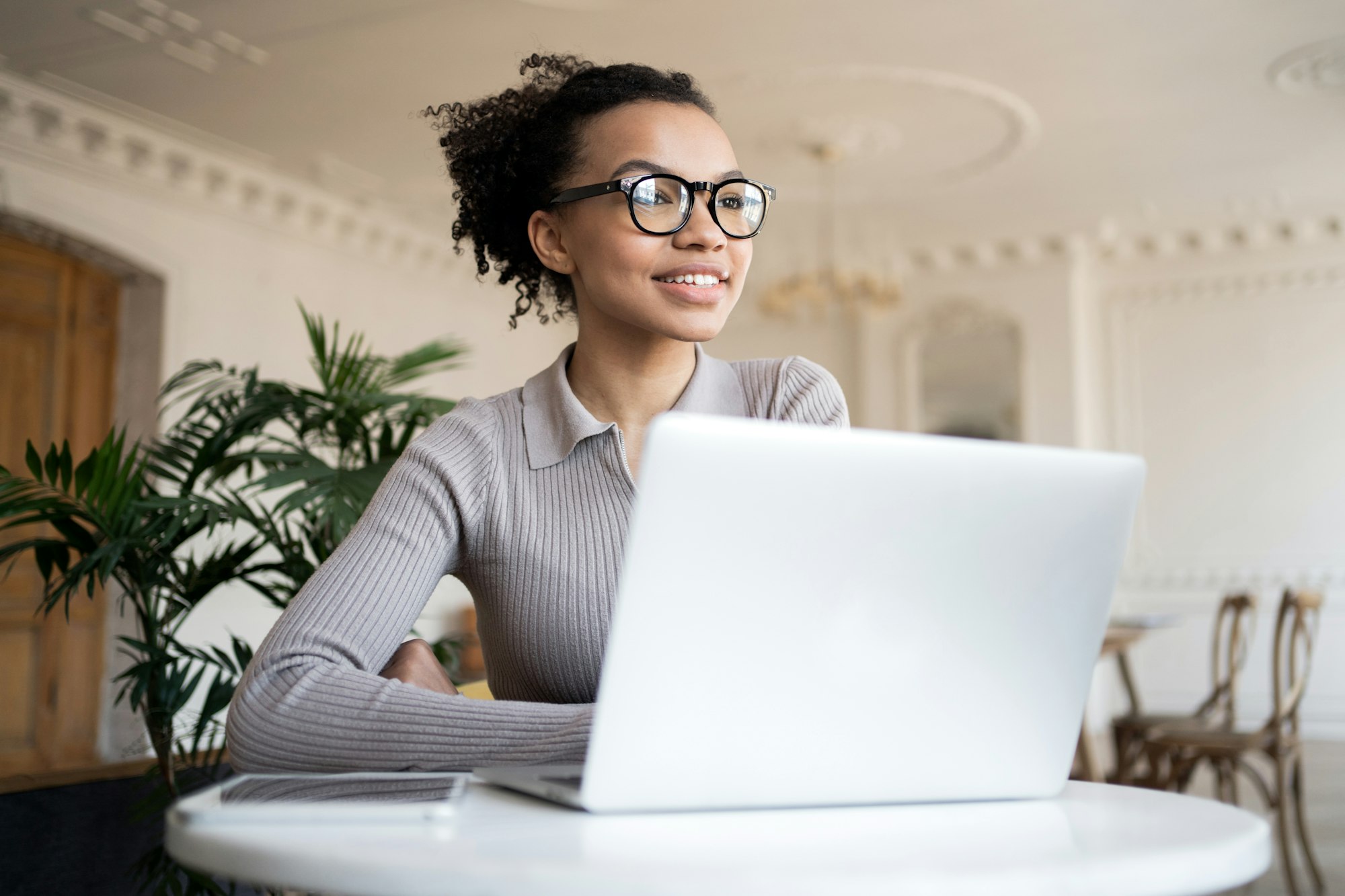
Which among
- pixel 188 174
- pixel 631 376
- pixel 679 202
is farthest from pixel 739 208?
pixel 188 174

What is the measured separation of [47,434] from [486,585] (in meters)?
4.78

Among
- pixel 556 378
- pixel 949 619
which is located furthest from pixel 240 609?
pixel 949 619

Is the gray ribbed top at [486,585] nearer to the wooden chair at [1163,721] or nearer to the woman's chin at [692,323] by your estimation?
the woman's chin at [692,323]

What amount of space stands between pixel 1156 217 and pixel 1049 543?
6.70 m

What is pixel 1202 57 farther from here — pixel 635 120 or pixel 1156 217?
pixel 635 120

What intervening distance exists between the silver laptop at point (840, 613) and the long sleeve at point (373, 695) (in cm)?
11

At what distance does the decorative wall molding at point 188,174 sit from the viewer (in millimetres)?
4703

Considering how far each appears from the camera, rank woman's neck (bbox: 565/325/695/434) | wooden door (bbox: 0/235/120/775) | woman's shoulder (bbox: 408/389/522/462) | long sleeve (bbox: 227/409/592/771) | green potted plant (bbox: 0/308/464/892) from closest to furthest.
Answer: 1. long sleeve (bbox: 227/409/592/771)
2. woman's shoulder (bbox: 408/389/522/462)
3. woman's neck (bbox: 565/325/695/434)
4. green potted plant (bbox: 0/308/464/892)
5. wooden door (bbox: 0/235/120/775)

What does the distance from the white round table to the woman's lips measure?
1.83 ft

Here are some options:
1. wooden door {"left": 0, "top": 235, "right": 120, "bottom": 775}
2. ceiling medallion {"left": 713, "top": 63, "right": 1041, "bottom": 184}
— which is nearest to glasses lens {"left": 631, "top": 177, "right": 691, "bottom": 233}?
ceiling medallion {"left": 713, "top": 63, "right": 1041, "bottom": 184}

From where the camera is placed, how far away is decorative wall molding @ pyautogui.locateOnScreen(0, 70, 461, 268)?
15.4ft

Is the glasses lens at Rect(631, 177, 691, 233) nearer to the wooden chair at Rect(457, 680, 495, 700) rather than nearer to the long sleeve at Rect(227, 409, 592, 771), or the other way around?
the long sleeve at Rect(227, 409, 592, 771)

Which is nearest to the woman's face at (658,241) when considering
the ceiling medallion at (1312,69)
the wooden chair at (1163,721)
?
the wooden chair at (1163,721)

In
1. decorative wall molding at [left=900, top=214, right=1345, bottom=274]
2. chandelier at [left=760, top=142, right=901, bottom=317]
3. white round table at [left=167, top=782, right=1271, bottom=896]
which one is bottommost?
white round table at [left=167, top=782, right=1271, bottom=896]
